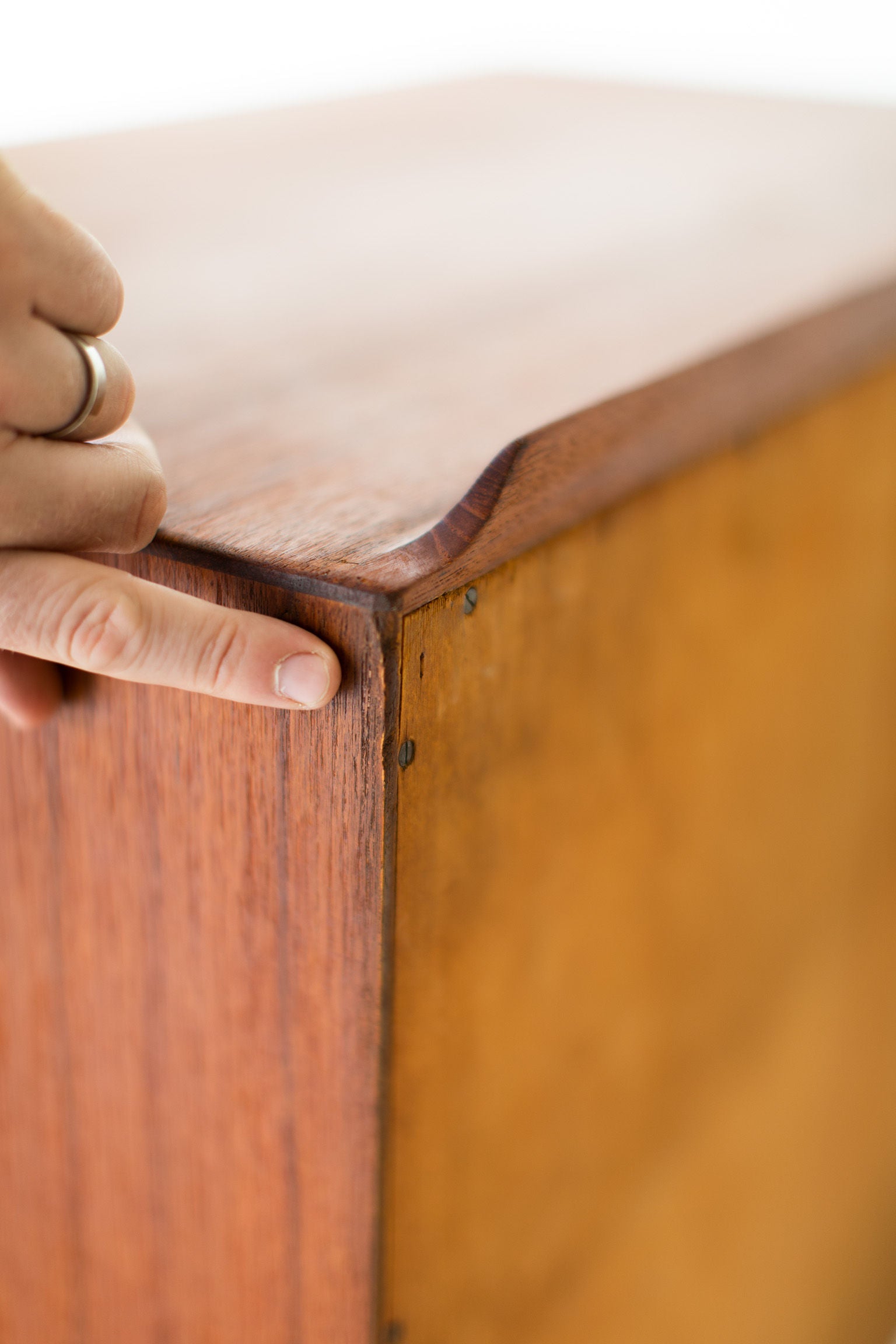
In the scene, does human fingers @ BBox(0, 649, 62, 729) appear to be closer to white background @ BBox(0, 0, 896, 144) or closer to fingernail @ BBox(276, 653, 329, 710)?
fingernail @ BBox(276, 653, 329, 710)

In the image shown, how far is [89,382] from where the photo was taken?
344 mm

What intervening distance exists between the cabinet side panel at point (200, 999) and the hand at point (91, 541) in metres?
0.02

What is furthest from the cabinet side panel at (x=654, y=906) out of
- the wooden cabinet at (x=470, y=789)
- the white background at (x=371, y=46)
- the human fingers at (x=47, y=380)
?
the white background at (x=371, y=46)

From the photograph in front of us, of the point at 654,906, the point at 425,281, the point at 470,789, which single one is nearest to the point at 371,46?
the point at 425,281

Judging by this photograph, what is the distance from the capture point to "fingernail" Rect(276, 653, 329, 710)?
0.35m

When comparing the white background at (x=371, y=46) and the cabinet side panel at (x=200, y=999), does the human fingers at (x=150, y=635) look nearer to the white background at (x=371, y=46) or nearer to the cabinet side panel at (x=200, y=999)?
the cabinet side panel at (x=200, y=999)

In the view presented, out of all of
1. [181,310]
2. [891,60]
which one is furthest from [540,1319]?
[891,60]

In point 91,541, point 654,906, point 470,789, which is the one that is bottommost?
point 654,906

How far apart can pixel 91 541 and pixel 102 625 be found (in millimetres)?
33

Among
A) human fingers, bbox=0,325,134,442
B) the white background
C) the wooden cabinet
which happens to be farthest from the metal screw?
the white background

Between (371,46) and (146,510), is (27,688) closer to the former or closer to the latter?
(146,510)

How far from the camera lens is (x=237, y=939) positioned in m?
0.44

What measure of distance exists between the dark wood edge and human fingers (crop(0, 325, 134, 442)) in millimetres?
51

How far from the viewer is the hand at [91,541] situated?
0.33 metres
